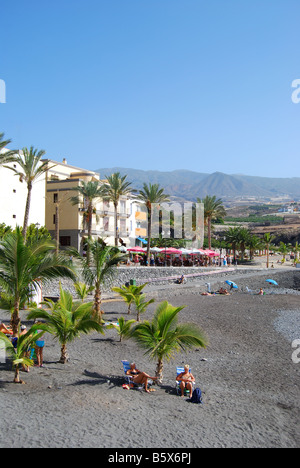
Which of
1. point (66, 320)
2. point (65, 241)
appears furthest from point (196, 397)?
point (65, 241)

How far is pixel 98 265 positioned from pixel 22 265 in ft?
23.6

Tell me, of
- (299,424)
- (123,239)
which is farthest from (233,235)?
(299,424)

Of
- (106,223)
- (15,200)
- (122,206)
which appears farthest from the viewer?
(122,206)

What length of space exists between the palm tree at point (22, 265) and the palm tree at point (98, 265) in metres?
5.76

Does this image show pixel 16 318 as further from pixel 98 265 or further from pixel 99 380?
pixel 98 265

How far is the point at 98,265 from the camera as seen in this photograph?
1731cm

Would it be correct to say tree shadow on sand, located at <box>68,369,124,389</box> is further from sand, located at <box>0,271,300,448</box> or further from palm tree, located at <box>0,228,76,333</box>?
palm tree, located at <box>0,228,76,333</box>

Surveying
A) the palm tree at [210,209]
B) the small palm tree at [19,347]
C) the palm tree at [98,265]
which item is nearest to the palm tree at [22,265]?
the small palm tree at [19,347]

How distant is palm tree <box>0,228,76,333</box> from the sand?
2.15 meters

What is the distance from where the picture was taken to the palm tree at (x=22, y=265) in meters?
10.1

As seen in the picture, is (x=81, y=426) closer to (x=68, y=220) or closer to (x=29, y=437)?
(x=29, y=437)

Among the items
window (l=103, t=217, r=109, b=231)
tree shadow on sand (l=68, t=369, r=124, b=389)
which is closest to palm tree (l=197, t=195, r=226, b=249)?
window (l=103, t=217, r=109, b=231)

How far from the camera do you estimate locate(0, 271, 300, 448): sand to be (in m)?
7.79

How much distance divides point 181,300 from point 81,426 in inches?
852
